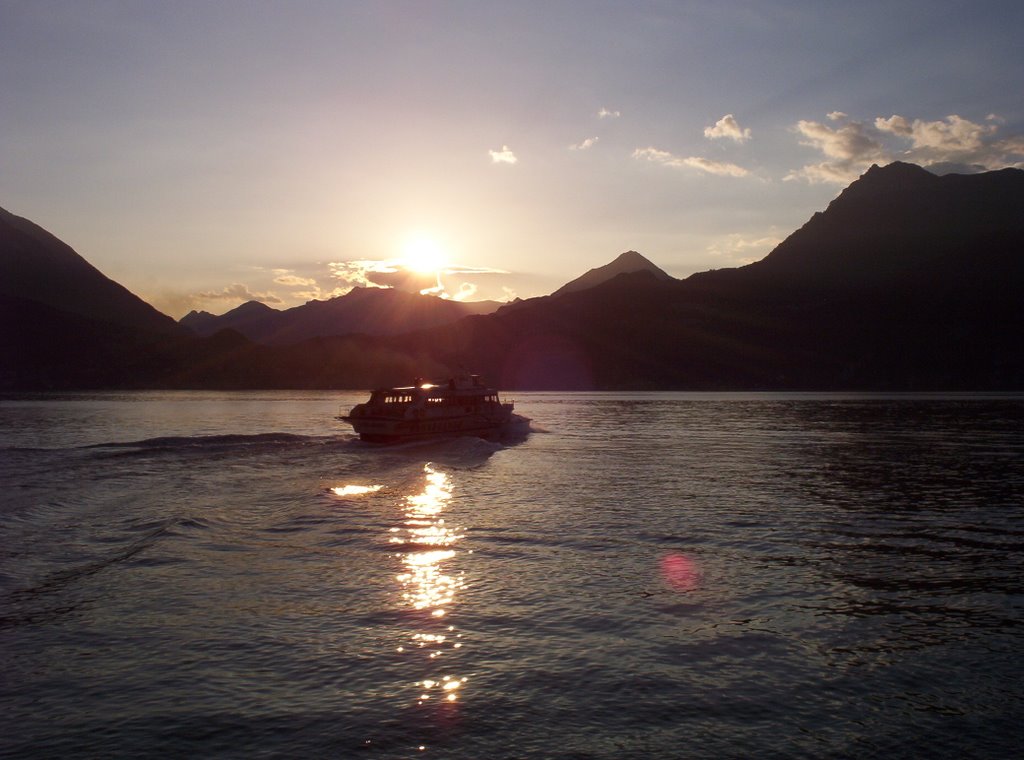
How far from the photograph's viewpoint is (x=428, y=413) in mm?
67688

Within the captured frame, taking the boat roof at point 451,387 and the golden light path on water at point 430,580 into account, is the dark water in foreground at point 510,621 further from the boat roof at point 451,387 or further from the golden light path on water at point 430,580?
the boat roof at point 451,387

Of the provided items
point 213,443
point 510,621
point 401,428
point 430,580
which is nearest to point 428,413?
point 401,428

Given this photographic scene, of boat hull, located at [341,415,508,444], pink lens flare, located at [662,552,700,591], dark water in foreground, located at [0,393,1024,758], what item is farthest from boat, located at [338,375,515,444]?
pink lens flare, located at [662,552,700,591]

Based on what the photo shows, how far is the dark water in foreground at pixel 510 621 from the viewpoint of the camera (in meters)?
11.8

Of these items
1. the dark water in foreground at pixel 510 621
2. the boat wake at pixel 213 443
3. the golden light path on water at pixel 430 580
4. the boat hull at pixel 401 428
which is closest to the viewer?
the dark water in foreground at pixel 510 621

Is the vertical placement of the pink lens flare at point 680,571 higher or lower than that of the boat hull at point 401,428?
lower

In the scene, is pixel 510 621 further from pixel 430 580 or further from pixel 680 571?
pixel 680 571

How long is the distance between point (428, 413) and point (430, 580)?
155 feet

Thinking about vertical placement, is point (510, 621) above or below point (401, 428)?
below

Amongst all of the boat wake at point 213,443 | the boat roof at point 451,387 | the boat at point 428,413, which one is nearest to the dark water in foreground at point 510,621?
the boat wake at point 213,443

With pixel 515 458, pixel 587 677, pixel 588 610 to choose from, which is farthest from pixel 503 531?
pixel 515 458

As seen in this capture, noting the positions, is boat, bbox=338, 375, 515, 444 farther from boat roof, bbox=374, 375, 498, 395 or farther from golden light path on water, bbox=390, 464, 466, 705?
golden light path on water, bbox=390, 464, 466, 705

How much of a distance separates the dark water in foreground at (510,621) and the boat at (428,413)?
82.4 ft

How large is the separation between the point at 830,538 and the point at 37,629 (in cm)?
2449
